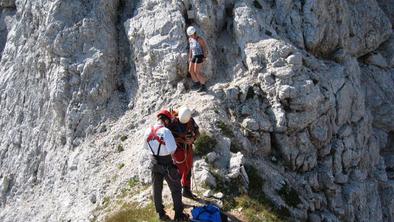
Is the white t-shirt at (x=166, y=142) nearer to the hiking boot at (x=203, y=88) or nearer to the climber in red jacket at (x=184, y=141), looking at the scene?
the climber in red jacket at (x=184, y=141)

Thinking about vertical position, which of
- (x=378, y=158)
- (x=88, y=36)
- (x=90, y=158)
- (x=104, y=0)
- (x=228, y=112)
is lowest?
(x=378, y=158)

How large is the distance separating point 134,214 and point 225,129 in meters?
4.92

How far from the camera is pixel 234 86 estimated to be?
67.5 ft

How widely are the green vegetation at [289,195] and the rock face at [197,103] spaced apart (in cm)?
9

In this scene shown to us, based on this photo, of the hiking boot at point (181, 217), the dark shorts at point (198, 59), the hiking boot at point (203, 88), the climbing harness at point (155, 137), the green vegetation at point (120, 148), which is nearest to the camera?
the climbing harness at point (155, 137)

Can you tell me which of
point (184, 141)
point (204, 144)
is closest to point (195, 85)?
point (204, 144)

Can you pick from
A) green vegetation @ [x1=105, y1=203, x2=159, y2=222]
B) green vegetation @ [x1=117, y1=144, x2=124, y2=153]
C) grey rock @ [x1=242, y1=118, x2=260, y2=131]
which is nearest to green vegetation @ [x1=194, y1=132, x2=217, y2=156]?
grey rock @ [x1=242, y1=118, x2=260, y2=131]

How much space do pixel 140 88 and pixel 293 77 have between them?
671 cm

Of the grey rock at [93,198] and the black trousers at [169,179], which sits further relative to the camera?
the grey rock at [93,198]

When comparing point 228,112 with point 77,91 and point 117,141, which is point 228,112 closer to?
point 117,141

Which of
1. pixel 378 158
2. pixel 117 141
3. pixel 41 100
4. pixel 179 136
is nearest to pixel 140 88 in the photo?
pixel 117 141

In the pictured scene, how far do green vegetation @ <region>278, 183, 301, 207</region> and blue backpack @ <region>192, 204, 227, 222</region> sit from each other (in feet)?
12.7

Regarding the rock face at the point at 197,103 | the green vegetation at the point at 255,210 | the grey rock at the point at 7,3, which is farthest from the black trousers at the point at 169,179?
the grey rock at the point at 7,3

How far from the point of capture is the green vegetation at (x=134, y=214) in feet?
50.4
